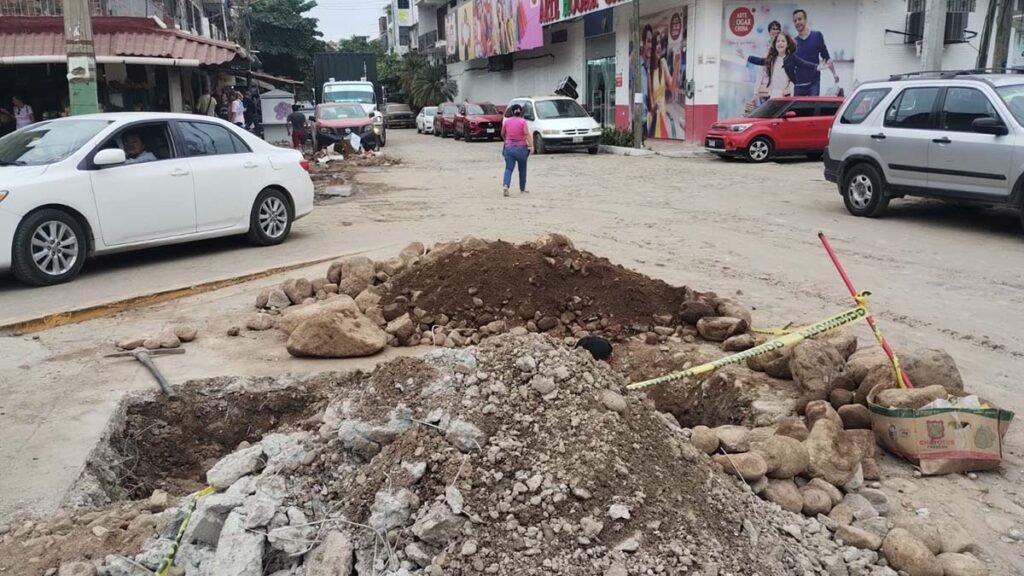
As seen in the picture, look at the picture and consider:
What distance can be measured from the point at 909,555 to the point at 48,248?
311 inches

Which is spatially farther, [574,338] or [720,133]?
[720,133]

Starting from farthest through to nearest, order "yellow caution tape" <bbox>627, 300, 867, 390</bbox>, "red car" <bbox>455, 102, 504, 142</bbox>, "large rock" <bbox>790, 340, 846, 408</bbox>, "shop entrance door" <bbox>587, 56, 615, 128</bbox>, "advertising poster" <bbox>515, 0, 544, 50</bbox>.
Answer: "advertising poster" <bbox>515, 0, 544, 50</bbox>
"red car" <bbox>455, 102, 504, 142</bbox>
"shop entrance door" <bbox>587, 56, 615, 128</bbox>
"yellow caution tape" <bbox>627, 300, 867, 390</bbox>
"large rock" <bbox>790, 340, 846, 408</bbox>

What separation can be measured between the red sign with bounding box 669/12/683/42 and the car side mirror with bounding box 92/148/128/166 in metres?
22.8

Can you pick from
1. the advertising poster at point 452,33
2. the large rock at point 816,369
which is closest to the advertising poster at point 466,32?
the advertising poster at point 452,33

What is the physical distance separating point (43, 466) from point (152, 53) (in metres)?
19.4

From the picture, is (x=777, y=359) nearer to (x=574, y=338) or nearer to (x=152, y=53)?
(x=574, y=338)

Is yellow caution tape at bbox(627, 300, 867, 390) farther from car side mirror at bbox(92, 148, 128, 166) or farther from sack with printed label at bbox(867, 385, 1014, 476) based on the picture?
car side mirror at bbox(92, 148, 128, 166)

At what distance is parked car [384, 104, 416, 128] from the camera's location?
168ft

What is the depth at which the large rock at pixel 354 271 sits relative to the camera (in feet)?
24.8

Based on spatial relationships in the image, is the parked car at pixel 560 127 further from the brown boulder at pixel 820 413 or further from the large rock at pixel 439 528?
the large rock at pixel 439 528

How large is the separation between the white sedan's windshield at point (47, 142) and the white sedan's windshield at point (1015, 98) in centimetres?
1027

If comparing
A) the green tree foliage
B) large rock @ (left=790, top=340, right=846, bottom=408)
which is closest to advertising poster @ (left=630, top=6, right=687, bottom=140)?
large rock @ (left=790, top=340, right=846, bottom=408)

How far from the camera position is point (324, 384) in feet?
18.7

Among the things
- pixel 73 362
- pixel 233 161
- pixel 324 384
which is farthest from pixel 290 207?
pixel 324 384
